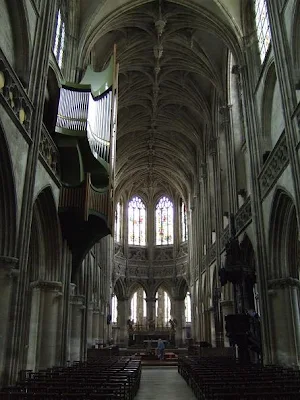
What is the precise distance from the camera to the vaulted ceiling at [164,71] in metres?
19.7

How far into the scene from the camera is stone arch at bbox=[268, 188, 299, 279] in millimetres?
14273

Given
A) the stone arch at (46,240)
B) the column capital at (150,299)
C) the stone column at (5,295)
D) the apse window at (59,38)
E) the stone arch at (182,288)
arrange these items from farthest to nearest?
the column capital at (150,299) < the stone arch at (182,288) < the apse window at (59,38) < the stone arch at (46,240) < the stone column at (5,295)

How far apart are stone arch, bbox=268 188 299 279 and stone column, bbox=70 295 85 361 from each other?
982 cm

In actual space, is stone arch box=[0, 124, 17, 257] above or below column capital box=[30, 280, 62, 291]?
above

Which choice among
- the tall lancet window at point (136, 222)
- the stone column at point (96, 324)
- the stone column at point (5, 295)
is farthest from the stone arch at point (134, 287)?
the stone column at point (5, 295)

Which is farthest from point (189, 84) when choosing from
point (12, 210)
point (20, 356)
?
point (20, 356)

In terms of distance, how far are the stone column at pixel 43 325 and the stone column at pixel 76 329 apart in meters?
5.61

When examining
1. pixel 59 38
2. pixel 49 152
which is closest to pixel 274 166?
pixel 49 152

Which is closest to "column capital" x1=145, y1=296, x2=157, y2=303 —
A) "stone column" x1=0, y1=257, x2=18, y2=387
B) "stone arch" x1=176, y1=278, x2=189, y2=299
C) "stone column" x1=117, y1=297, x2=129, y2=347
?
"stone column" x1=117, y1=297, x2=129, y2=347

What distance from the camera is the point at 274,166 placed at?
47.1 ft

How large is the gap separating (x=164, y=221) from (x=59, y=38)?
95.2 feet

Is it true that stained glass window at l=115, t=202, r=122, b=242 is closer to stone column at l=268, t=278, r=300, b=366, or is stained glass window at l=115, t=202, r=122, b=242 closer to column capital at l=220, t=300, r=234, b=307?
column capital at l=220, t=300, r=234, b=307

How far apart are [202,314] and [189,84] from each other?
1673 centimetres

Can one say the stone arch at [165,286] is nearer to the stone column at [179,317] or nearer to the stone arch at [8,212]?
the stone column at [179,317]
